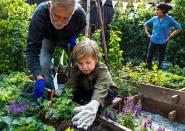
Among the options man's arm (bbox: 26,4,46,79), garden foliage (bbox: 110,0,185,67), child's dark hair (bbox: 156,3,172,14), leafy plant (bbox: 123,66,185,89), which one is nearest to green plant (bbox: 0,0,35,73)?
man's arm (bbox: 26,4,46,79)

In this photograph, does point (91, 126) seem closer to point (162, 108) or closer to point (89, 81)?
point (89, 81)

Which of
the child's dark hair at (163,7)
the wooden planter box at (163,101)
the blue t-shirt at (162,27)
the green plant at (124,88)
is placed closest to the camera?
the wooden planter box at (163,101)

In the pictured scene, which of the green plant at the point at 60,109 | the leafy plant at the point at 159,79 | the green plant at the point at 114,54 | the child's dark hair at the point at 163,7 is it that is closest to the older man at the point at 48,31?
the green plant at the point at 60,109

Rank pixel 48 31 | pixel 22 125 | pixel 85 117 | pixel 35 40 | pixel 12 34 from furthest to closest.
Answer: pixel 12 34
pixel 48 31
pixel 35 40
pixel 85 117
pixel 22 125

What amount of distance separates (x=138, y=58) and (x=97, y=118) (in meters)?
7.05

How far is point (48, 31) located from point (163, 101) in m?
2.31

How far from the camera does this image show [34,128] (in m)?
2.58

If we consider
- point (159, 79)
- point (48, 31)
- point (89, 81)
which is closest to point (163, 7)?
point (159, 79)

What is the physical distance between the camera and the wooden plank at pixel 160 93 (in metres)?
4.77

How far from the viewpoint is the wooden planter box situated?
4.74 metres

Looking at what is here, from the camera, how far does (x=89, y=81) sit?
10.8ft

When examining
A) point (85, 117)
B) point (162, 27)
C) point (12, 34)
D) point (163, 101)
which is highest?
point (12, 34)

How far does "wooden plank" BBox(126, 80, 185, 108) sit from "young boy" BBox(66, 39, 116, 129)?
1866 mm

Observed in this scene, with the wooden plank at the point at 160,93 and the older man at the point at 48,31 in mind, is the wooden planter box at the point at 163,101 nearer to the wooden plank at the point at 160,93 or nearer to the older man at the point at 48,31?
the wooden plank at the point at 160,93
